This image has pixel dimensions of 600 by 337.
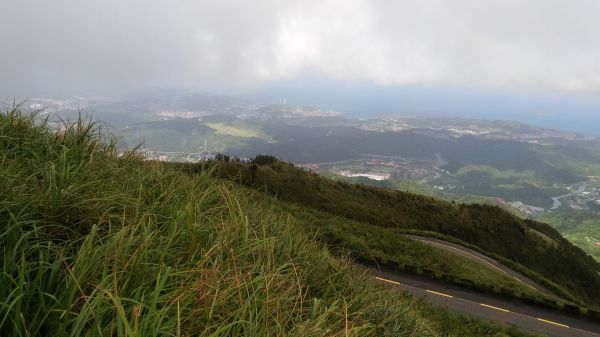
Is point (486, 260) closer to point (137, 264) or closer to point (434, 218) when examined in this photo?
point (434, 218)

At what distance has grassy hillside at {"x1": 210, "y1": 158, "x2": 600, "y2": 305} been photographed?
39.1m

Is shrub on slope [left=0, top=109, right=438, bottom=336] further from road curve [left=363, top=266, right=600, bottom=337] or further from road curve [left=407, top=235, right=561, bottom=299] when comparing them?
road curve [left=407, top=235, right=561, bottom=299]

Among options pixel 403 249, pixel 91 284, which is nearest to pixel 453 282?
pixel 403 249

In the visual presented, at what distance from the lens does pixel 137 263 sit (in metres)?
3.12

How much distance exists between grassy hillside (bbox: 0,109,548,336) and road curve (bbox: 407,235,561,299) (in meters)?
24.8

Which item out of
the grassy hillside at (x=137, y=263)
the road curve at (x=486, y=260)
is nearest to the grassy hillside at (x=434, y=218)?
the road curve at (x=486, y=260)

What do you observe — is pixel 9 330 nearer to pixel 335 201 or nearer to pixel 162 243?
pixel 162 243

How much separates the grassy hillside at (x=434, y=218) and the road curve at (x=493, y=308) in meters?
17.2

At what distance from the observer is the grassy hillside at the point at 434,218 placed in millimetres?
39094

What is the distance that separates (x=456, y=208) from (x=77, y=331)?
173 ft

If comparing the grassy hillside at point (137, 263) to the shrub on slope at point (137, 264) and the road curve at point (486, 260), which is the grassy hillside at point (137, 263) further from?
the road curve at point (486, 260)

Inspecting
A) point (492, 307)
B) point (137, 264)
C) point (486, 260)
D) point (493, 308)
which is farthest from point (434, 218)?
point (137, 264)

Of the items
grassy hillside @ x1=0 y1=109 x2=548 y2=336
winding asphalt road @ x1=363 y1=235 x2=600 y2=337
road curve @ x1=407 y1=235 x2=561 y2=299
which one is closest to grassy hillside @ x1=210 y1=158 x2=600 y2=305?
road curve @ x1=407 y1=235 x2=561 y2=299

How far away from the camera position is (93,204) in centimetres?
400
